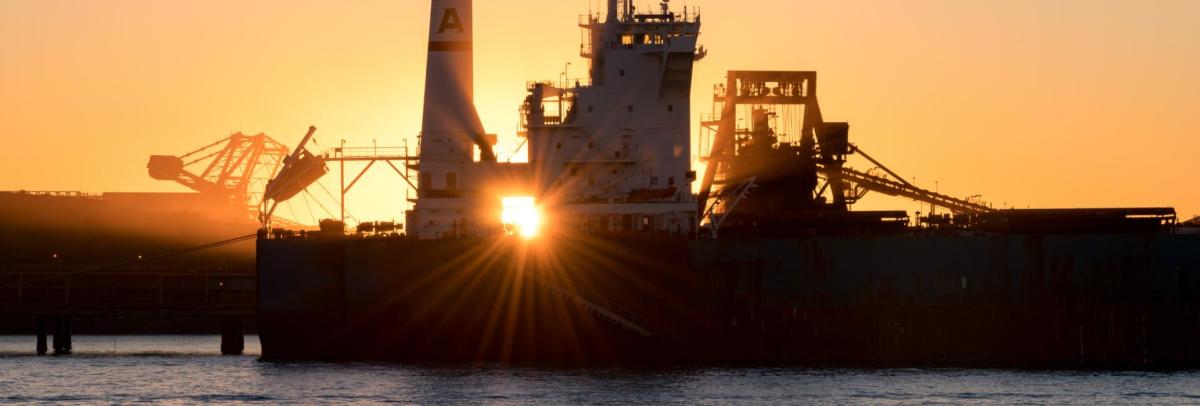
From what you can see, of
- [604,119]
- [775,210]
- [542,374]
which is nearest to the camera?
[542,374]

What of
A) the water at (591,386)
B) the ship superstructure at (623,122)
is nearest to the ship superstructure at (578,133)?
the ship superstructure at (623,122)

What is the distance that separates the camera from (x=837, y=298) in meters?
80.2

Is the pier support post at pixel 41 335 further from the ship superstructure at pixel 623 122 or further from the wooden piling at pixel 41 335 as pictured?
the ship superstructure at pixel 623 122

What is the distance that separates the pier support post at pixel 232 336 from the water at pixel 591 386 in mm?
18899

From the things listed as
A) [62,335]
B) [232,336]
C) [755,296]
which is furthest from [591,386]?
[62,335]

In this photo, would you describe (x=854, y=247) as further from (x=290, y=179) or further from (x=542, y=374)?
(x=290, y=179)

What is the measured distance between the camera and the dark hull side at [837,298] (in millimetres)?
79812

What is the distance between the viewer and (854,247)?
80188 mm

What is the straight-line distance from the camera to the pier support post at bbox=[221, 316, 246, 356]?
101 meters

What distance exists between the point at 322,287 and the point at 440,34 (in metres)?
11.3

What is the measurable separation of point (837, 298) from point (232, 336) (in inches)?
1308

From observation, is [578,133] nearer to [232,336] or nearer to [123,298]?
[232,336]

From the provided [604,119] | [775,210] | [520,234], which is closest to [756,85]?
[775,210]

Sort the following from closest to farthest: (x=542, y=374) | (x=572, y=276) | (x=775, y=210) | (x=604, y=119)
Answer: (x=542, y=374)
(x=572, y=276)
(x=604, y=119)
(x=775, y=210)
